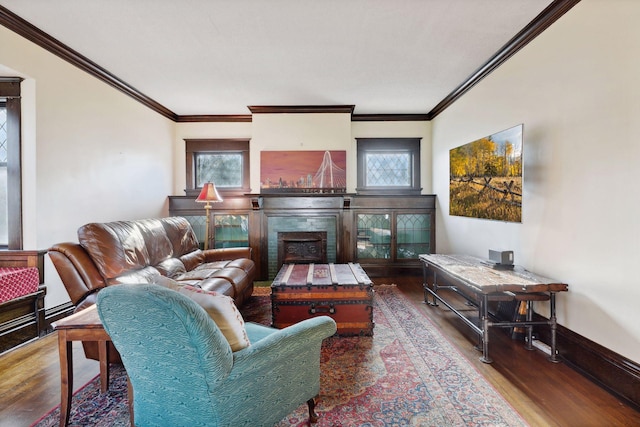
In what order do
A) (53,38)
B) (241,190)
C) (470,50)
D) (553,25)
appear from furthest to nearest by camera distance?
(241,190) < (470,50) < (53,38) < (553,25)

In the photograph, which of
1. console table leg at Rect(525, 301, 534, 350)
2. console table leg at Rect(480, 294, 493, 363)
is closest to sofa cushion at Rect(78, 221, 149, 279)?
console table leg at Rect(480, 294, 493, 363)

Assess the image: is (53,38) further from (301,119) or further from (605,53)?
(605,53)

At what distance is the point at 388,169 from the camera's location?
528 centimetres

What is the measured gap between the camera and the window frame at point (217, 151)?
522cm

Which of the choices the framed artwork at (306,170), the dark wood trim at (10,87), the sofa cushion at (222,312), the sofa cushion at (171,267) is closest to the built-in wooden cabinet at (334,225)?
the framed artwork at (306,170)

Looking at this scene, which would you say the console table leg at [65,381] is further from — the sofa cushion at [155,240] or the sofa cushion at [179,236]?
the sofa cushion at [179,236]

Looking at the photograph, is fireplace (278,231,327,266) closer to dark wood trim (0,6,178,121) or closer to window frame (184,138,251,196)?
window frame (184,138,251,196)

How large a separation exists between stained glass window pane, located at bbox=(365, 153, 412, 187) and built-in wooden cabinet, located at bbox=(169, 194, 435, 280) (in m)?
0.40

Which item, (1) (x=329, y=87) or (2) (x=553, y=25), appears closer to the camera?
(2) (x=553, y=25)

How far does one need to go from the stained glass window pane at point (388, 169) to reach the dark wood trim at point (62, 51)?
3.53 metres

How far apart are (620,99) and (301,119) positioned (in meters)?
3.73

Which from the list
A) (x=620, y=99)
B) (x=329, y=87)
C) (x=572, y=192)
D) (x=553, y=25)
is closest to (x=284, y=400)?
(x=572, y=192)

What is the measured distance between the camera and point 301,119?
4859mm

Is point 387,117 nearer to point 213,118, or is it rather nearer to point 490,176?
point 490,176
